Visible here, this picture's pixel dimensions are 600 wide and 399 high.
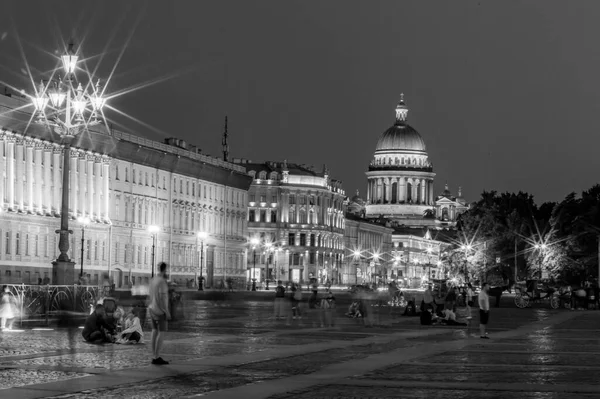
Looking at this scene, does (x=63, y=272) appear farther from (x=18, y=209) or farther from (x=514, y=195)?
(x=514, y=195)

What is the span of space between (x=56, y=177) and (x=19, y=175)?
740cm

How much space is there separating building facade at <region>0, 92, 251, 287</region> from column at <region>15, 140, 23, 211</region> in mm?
74

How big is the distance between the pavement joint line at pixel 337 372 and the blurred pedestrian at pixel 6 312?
12.5 m

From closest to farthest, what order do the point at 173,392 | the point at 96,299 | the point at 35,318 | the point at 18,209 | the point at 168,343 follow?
1. the point at 173,392
2. the point at 168,343
3. the point at 35,318
4. the point at 96,299
5. the point at 18,209

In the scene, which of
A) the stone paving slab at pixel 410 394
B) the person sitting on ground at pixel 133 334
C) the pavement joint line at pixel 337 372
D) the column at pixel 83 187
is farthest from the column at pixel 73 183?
the stone paving slab at pixel 410 394

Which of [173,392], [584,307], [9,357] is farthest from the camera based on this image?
[584,307]

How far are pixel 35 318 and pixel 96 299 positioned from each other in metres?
3.24

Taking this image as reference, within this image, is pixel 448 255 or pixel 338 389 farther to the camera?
pixel 448 255

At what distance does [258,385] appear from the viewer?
969 inches

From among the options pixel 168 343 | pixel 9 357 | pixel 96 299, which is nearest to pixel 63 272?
pixel 96 299

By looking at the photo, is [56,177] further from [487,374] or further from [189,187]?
[487,374]

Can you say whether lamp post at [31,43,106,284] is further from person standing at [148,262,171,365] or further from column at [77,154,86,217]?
column at [77,154,86,217]

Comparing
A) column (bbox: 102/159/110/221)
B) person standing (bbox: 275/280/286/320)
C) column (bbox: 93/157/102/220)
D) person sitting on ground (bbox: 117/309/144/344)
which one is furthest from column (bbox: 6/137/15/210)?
person sitting on ground (bbox: 117/309/144/344)

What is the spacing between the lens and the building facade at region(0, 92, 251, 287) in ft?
342
